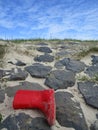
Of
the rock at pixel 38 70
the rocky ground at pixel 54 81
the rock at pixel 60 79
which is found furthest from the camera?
the rock at pixel 38 70

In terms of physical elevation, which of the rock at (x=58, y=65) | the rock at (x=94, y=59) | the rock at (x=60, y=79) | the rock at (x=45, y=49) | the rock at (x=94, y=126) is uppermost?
the rock at (x=45, y=49)

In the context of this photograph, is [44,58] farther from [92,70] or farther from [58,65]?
[92,70]

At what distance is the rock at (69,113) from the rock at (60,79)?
40 cm

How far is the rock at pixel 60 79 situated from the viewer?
576 centimetres

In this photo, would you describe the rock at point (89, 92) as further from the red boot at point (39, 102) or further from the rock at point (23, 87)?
the red boot at point (39, 102)

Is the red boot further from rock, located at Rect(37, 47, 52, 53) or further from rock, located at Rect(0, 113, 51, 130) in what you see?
rock, located at Rect(37, 47, 52, 53)

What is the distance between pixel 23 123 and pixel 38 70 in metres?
2.10

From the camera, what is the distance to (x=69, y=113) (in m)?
4.86

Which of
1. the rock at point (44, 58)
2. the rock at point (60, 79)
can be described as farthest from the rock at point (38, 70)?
the rock at point (44, 58)

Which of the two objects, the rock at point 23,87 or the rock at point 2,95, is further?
the rock at point 23,87

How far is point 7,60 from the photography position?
266 inches

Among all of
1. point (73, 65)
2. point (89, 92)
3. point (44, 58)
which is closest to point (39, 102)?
point (89, 92)

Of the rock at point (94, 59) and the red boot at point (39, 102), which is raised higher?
the rock at point (94, 59)

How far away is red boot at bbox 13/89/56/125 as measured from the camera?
4.48 m
